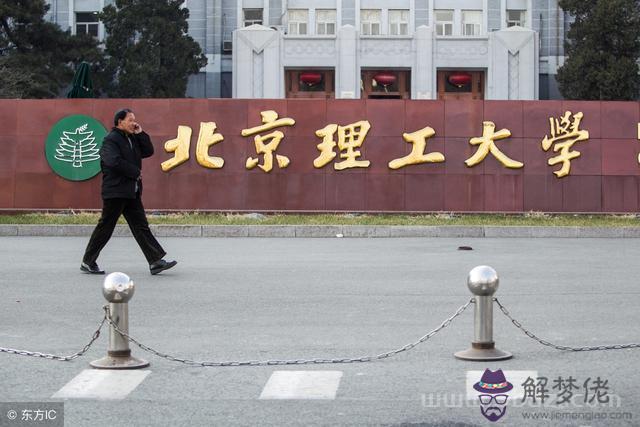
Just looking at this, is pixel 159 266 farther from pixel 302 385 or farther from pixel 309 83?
pixel 309 83

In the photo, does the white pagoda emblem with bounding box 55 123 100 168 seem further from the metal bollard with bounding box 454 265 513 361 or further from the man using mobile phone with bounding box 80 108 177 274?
the metal bollard with bounding box 454 265 513 361

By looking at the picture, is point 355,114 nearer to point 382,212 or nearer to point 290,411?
point 382,212

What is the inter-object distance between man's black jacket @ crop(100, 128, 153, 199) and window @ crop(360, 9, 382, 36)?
44598 millimetres

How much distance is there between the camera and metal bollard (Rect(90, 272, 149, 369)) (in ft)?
21.3

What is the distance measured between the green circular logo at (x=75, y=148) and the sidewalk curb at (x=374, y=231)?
3.72m

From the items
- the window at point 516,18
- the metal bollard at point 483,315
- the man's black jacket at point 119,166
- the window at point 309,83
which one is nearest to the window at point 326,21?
the window at point 309,83

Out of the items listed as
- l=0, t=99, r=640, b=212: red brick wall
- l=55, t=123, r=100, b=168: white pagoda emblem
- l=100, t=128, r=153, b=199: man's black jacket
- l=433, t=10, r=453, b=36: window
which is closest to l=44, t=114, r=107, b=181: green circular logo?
l=55, t=123, r=100, b=168: white pagoda emblem

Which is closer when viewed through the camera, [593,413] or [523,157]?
[593,413]

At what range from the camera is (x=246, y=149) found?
24.3 m

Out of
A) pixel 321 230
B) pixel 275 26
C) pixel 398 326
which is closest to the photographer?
pixel 398 326

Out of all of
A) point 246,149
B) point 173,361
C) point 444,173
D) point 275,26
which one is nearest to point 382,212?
point 444,173

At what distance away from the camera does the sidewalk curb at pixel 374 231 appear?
20547 mm

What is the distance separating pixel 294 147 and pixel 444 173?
302cm

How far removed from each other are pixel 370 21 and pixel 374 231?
3756 centimetres
